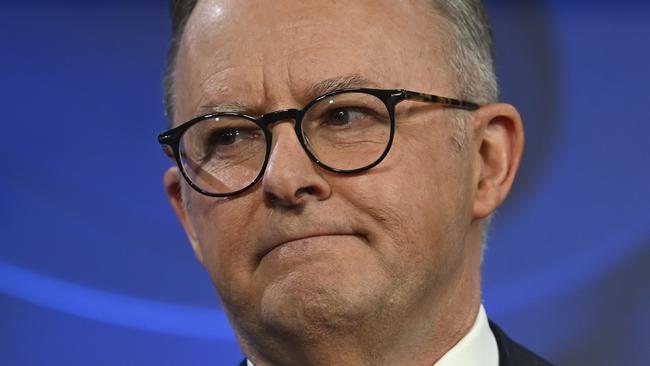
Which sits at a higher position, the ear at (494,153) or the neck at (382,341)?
the ear at (494,153)

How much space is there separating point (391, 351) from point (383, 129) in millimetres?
395

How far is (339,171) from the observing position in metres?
1.55

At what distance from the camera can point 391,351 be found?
1681mm

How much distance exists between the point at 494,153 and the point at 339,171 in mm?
421

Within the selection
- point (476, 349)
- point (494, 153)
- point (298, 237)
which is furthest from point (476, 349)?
point (298, 237)

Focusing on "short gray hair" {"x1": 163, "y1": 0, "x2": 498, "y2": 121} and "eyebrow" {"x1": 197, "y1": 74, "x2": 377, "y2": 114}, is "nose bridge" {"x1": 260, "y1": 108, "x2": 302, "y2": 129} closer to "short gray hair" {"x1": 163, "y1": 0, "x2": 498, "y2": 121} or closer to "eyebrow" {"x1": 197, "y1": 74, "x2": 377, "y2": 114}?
"eyebrow" {"x1": 197, "y1": 74, "x2": 377, "y2": 114}

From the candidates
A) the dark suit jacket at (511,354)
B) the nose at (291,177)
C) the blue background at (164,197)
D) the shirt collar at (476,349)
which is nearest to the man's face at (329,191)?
the nose at (291,177)

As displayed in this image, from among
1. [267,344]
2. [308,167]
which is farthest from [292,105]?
[267,344]

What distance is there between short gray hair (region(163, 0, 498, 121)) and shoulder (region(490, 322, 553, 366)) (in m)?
0.49

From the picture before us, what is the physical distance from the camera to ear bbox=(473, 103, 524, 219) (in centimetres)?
181

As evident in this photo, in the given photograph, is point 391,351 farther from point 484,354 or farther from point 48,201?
point 48,201

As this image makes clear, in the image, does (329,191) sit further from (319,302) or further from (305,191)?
(319,302)

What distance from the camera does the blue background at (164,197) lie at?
247 cm

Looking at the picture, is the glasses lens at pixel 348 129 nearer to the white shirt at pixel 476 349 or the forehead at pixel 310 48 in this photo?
the forehead at pixel 310 48
